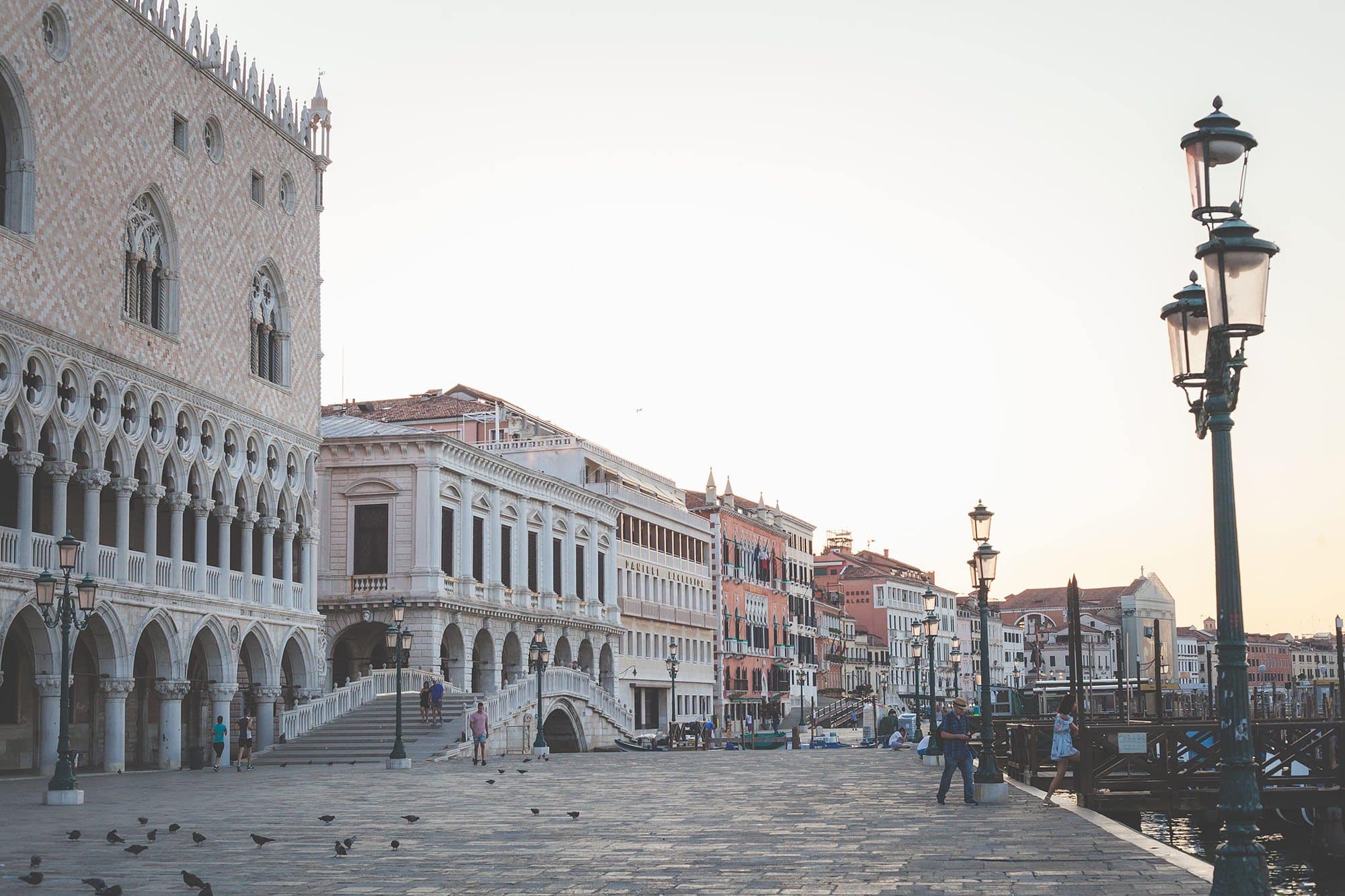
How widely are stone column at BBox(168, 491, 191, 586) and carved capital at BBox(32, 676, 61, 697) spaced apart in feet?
16.2

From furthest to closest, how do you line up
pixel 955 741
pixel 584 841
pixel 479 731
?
pixel 479 731 < pixel 955 741 < pixel 584 841

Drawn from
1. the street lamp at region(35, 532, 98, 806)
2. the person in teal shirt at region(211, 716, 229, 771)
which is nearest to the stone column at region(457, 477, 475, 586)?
the person in teal shirt at region(211, 716, 229, 771)

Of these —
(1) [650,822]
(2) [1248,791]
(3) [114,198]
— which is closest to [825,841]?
(1) [650,822]

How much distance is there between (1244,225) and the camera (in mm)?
8617

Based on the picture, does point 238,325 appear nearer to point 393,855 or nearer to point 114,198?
point 114,198

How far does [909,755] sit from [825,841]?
2579cm

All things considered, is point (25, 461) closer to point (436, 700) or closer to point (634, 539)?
point (436, 700)

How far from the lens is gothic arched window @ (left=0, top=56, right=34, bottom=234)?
101ft

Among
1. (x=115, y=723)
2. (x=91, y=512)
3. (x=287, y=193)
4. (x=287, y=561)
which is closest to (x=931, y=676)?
(x=287, y=561)

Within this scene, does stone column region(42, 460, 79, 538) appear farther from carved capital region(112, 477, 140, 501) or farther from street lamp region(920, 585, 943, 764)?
street lamp region(920, 585, 943, 764)

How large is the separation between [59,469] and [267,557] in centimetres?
1017

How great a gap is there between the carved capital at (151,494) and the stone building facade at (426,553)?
43.8 feet

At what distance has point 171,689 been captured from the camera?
1406 inches

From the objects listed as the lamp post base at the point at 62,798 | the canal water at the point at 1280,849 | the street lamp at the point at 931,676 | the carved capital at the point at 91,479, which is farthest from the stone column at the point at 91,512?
the canal water at the point at 1280,849
